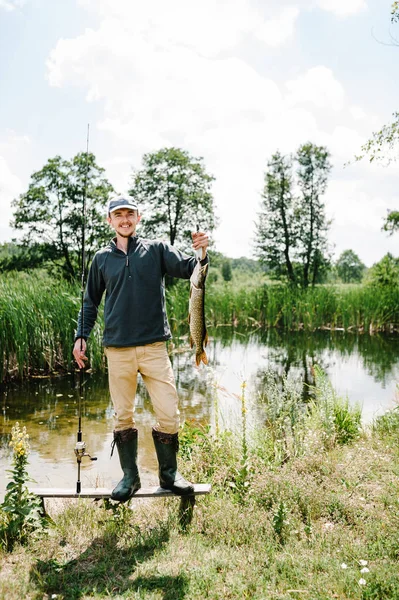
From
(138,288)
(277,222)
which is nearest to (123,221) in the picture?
(138,288)

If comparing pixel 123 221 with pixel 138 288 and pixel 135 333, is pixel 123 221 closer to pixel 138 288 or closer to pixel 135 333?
pixel 138 288

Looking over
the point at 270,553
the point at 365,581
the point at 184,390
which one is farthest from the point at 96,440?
the point at 365,581

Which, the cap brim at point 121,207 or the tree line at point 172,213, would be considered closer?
the cap brim at point 121,207

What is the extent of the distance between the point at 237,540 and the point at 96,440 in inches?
150

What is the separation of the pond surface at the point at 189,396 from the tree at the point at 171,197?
10.6m

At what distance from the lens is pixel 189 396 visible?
9039 mm

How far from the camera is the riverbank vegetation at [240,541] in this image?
277 cm

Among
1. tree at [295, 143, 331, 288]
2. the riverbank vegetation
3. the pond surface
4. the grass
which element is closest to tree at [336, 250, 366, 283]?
tree at [295, 143, 331, 288]

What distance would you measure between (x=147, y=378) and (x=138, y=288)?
69 cm

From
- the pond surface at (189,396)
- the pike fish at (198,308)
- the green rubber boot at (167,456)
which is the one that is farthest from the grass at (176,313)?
the pike fish at (198,308)

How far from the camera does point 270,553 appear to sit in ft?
10.0

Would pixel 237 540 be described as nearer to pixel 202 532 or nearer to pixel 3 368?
pixel 202 532

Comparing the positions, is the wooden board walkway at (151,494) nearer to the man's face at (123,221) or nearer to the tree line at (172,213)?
the man's face at (123,221)

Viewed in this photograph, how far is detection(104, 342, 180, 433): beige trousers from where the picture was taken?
371 centimetres
